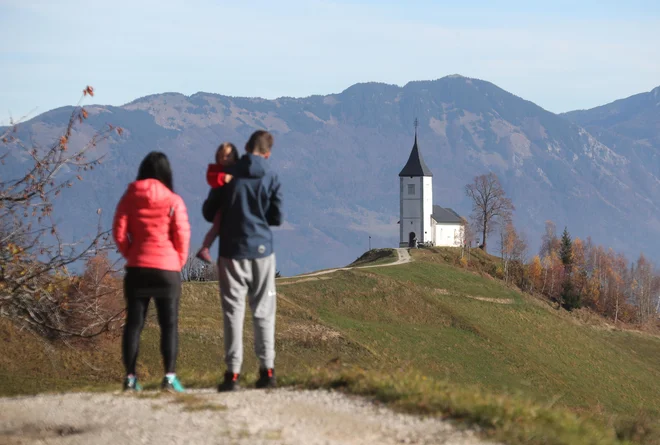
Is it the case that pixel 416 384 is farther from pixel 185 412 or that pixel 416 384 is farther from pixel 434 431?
pixel 185 412

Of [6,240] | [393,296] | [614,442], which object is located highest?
[6,240]

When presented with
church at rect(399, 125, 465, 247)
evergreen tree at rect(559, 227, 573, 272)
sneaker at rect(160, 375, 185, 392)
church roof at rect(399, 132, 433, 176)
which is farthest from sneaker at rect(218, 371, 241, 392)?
church roof at rect(399, 132, 433, 176)

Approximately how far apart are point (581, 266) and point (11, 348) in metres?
124

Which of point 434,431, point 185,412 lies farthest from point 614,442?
point 185,412

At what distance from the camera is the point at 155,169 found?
1276 cm

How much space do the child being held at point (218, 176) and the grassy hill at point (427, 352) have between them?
7.04 ft

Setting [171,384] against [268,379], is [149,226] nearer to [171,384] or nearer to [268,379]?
[171,384]

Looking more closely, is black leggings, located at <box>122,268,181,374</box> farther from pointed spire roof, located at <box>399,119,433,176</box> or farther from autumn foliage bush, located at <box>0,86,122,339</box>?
pointed spire roof, located at <box>399,119,433,176</box>

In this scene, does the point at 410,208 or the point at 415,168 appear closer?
the point at 410,208

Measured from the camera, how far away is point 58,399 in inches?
490

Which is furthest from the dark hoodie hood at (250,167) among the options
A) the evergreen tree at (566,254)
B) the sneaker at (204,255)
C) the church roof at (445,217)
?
the church roof at (445,217)

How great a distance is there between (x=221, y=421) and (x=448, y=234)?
438 ft

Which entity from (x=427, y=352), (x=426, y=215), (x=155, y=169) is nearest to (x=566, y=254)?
(x=426, y=215)

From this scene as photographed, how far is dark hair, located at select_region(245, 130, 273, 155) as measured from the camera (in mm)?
12742
